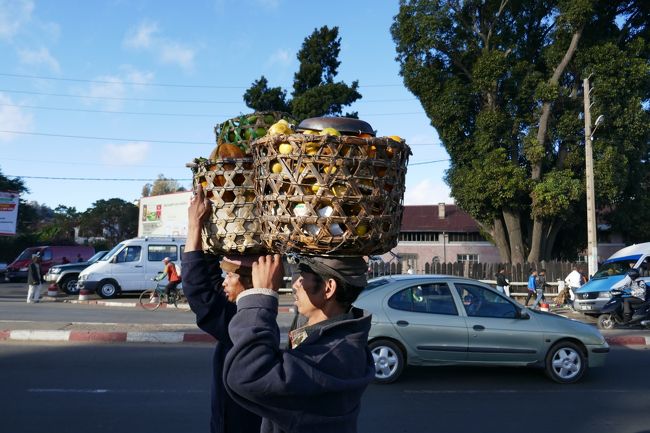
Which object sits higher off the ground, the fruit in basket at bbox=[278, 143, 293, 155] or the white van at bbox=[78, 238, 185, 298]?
the fruit in basket at bbox=[278, 143, 293, 155]

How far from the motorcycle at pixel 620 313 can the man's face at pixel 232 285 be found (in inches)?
514

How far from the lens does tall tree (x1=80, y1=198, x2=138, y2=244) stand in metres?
55.9

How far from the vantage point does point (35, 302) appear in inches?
733

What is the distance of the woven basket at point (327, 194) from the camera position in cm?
191

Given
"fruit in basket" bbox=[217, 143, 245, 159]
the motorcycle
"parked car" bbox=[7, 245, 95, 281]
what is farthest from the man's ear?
"parked car" bbox=[7, 245, 95, 281]

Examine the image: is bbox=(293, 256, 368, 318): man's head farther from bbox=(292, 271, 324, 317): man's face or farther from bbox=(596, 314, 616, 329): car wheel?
bbox=(596, 314, 616, 329): car wheel

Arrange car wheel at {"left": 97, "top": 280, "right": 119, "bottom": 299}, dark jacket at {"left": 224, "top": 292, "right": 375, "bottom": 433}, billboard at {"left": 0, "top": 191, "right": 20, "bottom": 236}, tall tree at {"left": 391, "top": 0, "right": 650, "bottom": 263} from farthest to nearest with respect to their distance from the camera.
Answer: billboard at {"left": 0, "top": 191, "right": 20, "bottom": 236}, tall tree at {"left": 391, "top": 0, "right": 650, "bottom": 263}, car wheel at {"left": 97, "top": 280, "right": 119, "bottom": 299}, dark jacket at {"left": 224, "top": 292, "right": 375, "bottom": 433}

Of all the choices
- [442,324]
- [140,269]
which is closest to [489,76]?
[140,269]

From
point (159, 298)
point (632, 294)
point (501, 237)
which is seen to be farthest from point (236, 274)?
point (501, 237)

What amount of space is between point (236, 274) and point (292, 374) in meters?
0.87

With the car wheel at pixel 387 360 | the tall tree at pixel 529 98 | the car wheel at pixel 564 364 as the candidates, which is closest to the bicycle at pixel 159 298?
the car wheel at pixel 387 360

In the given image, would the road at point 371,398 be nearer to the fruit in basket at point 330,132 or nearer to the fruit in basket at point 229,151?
the fruit in basket at point 229,151

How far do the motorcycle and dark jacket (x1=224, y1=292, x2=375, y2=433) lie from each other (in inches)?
523

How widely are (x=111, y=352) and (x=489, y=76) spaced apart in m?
19.5
